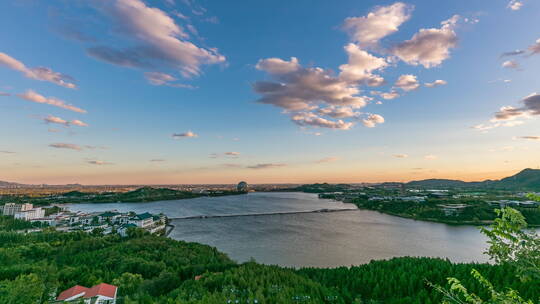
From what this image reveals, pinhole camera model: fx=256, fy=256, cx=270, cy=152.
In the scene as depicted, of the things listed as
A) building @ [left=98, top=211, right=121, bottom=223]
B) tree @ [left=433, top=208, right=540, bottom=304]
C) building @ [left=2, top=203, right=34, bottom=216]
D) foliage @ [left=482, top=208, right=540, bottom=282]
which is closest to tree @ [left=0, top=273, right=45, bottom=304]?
tree @ [left=433, top=208, right=540, bottom=304]

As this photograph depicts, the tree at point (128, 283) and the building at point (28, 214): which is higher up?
the tree at point (128, 283)

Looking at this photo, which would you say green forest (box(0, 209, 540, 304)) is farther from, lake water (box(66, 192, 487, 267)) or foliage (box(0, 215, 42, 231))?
foliage (box(0, 215, 42, 231))

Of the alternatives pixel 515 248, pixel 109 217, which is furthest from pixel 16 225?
pixel 515 248

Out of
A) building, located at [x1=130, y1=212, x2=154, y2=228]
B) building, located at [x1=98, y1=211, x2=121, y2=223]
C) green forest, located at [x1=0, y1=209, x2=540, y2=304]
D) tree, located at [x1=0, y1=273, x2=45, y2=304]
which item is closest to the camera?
tree, located at [x1=0, y1=273, x2=45, y2=304]

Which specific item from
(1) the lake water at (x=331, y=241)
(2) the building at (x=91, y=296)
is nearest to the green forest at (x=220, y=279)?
(2) the building at (x=91, y=296)

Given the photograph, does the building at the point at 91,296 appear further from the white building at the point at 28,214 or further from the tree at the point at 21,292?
the white building at the point at 28,214

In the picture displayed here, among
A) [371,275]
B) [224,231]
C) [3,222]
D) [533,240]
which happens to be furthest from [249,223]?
Answer: [533,240]

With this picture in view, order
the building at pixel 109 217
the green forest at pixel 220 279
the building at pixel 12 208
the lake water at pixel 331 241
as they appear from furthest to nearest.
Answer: the building at pixel 12 208
the building at pixel 109 217
the lake water at pixel 331 241
the green forest at pixel 220 279

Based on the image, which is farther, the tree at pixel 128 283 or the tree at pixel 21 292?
the tree at pixel 128 283
